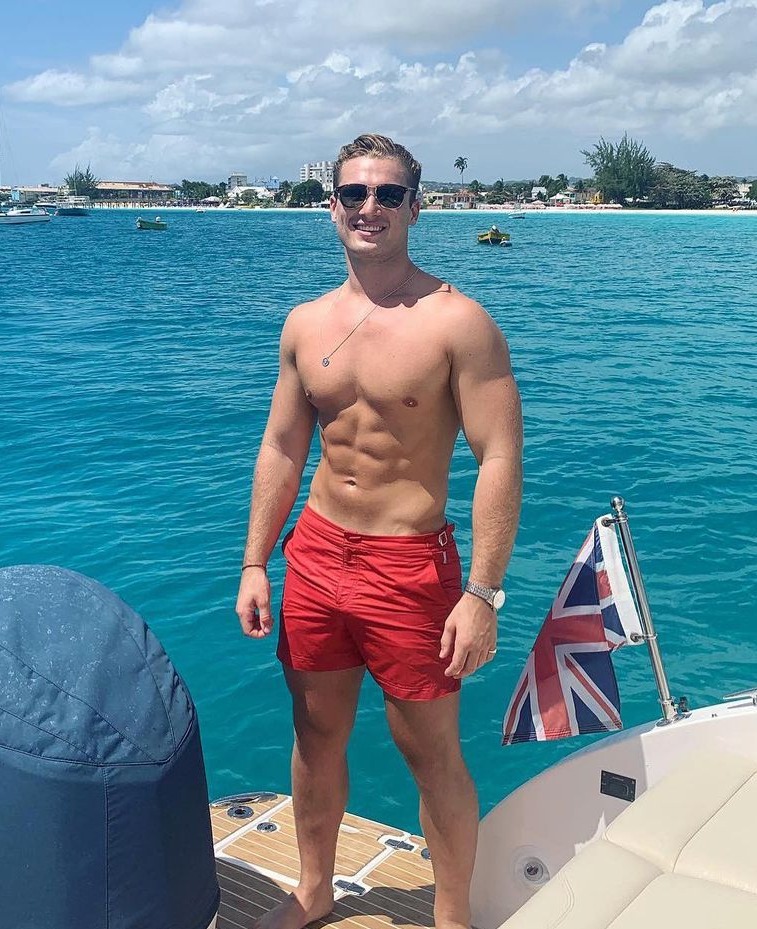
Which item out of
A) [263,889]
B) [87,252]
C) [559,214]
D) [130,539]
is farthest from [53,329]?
[559,214]

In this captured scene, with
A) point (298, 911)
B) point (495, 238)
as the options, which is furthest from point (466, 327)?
point (495, 238)

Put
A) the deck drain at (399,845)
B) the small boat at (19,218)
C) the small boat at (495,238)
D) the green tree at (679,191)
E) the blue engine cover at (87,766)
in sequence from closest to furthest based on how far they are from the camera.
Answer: the blue engine cover at (87,766) → the deck drain at (399,845) → the small boat at (495,238) → the small boat at (19,218) → the green tree at (679,191)

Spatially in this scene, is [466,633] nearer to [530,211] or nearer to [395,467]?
[395,467]

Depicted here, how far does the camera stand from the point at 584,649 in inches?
108

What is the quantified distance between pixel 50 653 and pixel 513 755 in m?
3.96

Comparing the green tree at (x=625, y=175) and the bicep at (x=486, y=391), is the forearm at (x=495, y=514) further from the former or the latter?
the green tree at (x=625, y=175)

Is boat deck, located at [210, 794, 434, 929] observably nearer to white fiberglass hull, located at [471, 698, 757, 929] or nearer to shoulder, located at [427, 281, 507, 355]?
white fiberglass hull, located at [471, 698, 757, 929]

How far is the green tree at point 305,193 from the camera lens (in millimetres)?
167875

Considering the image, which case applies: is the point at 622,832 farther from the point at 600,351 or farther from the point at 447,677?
the point at 600,351

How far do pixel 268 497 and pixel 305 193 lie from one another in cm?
17343

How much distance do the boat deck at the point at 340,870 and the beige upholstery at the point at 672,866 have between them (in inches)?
38.4

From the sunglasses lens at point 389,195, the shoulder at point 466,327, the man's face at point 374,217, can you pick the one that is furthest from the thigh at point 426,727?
the sunglasses lens at point 389,195

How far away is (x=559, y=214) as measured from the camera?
404ft

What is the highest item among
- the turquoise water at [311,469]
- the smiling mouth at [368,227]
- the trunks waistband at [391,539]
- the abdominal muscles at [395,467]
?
the smiling mouth at [368,227]
